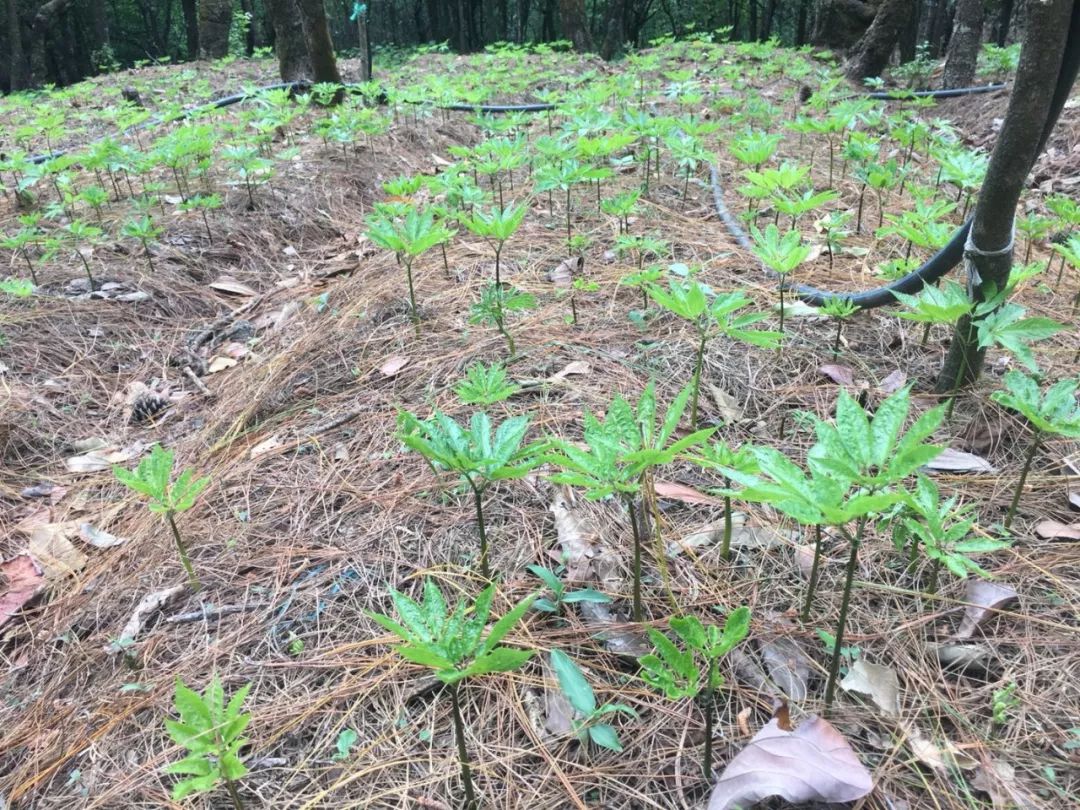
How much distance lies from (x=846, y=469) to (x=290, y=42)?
26.2 ft

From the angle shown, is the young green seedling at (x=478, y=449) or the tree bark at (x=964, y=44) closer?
the young green seedling at (x=478, y=449)

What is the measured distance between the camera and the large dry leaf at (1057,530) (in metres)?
A: 1.56

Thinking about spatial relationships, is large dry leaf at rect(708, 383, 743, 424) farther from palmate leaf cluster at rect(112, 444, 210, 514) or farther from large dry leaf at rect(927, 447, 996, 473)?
palmate leaf cluster at rect(112, 444, 210, 514)

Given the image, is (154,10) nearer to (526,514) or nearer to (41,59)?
(41,59)

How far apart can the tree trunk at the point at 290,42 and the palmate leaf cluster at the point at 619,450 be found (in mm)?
7291

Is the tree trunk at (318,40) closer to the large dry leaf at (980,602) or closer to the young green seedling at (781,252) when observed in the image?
the young green seedling at (781,252)

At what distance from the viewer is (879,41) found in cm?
798

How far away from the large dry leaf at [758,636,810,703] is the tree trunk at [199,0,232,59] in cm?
1517

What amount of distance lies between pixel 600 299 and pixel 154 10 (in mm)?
29349

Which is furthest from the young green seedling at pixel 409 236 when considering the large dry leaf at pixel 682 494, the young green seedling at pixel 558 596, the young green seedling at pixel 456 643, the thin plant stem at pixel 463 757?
the thin plant stem at pixel 463 757

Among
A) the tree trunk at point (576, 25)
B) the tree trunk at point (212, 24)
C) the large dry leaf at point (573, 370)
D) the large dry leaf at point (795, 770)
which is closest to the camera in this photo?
the large dry leaf at point (795, 770)

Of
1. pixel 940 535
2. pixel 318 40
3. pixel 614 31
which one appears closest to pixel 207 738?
pixel 940 535

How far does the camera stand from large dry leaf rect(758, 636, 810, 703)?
1.31 metres

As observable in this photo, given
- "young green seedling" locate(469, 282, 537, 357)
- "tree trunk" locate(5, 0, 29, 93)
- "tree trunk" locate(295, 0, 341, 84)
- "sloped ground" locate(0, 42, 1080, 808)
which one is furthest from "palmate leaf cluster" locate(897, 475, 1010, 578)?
"tree trunk" locate(5, 0, 29, 93)
